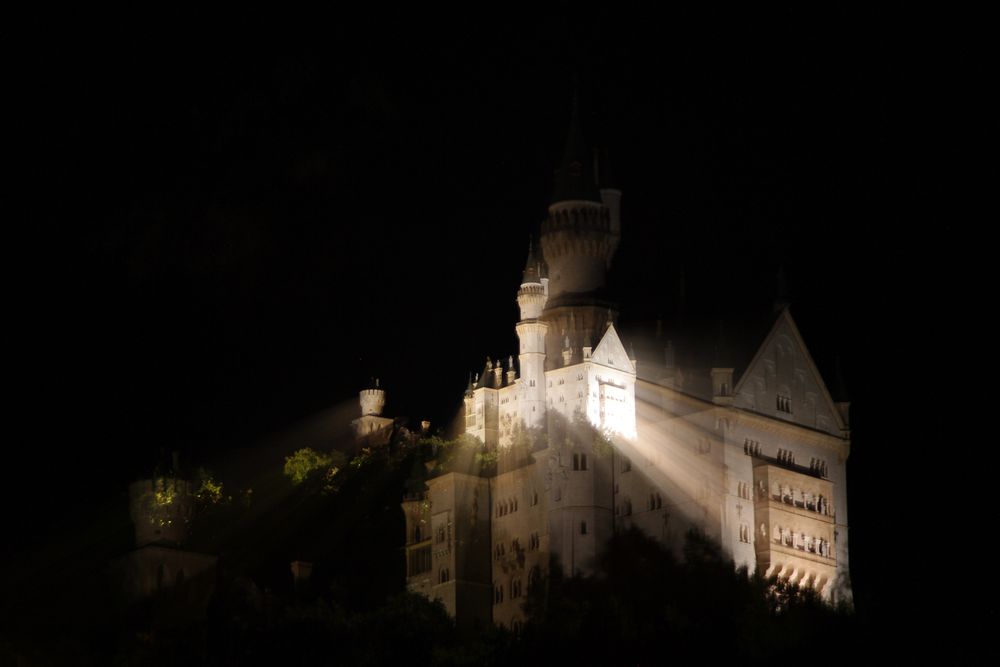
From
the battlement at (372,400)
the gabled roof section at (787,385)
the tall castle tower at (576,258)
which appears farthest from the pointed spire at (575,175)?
the battlement at (372,400)

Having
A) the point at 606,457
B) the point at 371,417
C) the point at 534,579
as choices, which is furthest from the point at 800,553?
the point at 371,417

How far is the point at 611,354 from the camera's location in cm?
10919

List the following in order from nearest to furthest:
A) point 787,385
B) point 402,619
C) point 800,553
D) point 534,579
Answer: point 402,619 < point 800,553 < point 534,579 < point 787,385

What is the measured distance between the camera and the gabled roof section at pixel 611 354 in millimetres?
109000

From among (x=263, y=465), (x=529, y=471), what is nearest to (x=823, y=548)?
(x=529, y=471)

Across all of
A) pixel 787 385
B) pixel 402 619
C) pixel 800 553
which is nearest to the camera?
pixel 402 619

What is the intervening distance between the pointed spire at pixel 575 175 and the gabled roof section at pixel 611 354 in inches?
394

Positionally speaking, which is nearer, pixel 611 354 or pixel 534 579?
pixel 534 579

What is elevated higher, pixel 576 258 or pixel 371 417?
pixel 576 258

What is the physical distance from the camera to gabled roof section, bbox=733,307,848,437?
Result: 108 m

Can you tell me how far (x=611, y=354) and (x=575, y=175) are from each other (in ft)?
41.7

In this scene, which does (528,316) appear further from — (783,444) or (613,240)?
(783,444)

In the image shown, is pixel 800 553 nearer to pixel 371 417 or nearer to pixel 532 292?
pixel 532 292

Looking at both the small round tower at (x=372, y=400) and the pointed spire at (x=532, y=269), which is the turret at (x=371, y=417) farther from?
the pointed spire at (x=532, y=269)
